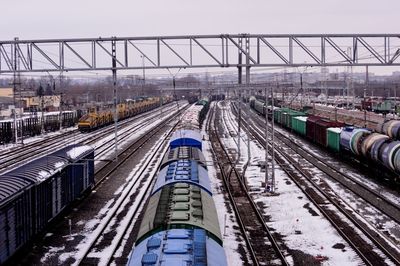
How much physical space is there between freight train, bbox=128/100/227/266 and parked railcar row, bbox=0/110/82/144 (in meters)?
41.1

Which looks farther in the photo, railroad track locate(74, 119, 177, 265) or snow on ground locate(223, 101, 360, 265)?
snow on ground locate(223, 101, 360, 265)

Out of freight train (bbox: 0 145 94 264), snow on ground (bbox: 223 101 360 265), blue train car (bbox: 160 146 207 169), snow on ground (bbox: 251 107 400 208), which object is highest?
blue train car (bbox: 160 146 207 169)

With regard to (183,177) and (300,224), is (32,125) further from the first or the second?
(183,177)

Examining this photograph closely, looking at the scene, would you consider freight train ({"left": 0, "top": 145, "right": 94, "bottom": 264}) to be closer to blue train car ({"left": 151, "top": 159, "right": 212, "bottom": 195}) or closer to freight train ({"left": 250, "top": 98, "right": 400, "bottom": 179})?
blue train car ({"left": 151, "top": 159, "right": 212, "bottom": 195})

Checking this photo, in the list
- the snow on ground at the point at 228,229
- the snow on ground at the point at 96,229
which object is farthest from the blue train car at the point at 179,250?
the snow on ground at the point at 96,229

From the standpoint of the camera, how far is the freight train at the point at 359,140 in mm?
27969

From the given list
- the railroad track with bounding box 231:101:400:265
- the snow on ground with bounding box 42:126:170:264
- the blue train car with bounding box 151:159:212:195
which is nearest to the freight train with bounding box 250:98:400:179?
the railroad track with bounding box 231:101:400:265

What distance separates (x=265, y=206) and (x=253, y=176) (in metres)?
8.74

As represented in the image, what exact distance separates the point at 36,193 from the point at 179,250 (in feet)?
30.7

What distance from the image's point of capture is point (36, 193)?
55.2 ft

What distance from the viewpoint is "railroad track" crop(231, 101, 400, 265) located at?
54.9ft

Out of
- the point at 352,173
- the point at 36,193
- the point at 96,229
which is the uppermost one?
the point at 36,193

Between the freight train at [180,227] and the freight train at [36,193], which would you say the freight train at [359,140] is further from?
the freight train at [180,227]

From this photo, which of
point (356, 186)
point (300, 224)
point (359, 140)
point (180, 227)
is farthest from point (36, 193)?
point (359, 140)
